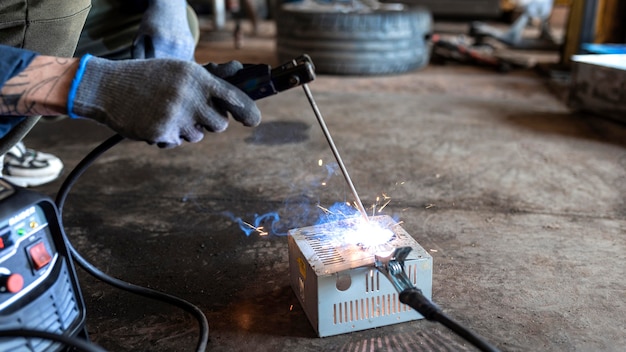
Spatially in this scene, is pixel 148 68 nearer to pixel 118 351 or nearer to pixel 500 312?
pixel 118 351

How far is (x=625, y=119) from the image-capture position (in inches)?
87.7

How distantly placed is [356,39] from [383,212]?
6.22 ft

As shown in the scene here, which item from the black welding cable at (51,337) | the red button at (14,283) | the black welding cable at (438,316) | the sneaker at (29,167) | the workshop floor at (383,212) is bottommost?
the workshop floor at (383,212)

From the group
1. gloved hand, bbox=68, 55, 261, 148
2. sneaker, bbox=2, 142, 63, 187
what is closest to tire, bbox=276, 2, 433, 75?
sneaker, bbox=2, 142, 63, 187

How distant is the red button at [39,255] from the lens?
0.77m

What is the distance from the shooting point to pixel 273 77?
34.5 inches

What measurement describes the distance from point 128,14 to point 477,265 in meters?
1.26

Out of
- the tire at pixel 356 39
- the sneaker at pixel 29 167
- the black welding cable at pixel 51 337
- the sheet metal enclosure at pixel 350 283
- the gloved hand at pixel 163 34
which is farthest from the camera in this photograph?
the tire at pixel 356 39

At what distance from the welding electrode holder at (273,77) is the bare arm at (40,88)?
26 centimetres

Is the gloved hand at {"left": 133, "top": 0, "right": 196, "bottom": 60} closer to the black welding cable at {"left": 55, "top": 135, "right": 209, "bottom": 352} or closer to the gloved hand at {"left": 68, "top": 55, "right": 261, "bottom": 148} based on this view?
the black welding cable at {"left": 55, "top": 135, "right": 209, "bottom": 352}

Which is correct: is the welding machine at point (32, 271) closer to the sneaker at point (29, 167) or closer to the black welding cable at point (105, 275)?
the black welding cable at point (105, 275)

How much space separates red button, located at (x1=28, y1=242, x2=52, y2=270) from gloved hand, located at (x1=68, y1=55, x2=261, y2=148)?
0.20 m

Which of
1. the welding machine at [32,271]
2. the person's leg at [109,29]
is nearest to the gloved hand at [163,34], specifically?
the person's leg at [109,29]

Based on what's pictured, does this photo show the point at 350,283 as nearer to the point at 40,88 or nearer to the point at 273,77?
the point at 273,77
